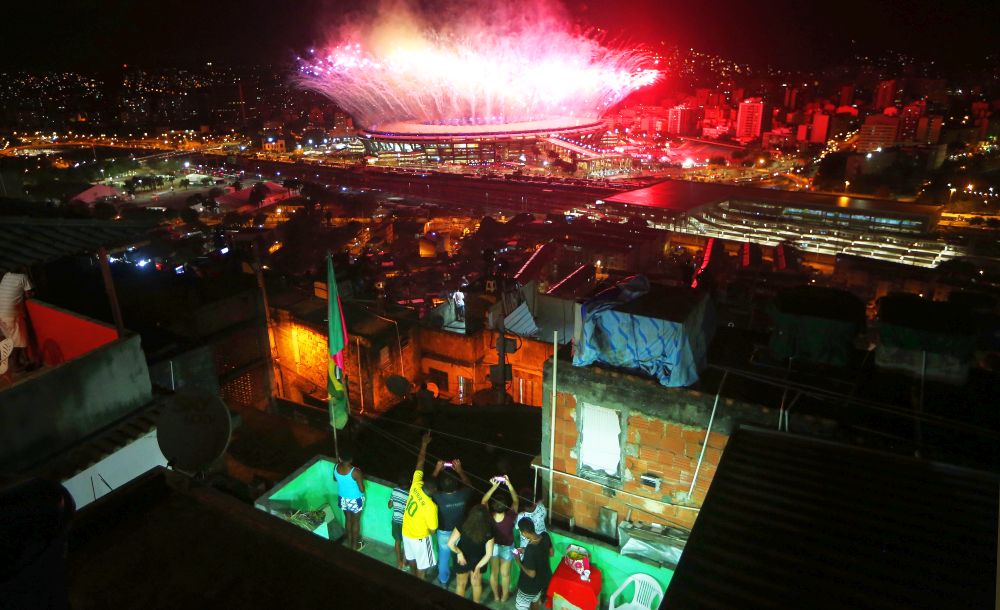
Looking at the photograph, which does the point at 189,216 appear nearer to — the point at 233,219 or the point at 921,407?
the point at 233,219

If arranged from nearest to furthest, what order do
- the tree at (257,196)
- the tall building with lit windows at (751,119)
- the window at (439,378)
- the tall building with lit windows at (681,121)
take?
1. the window at (439,378)
2. the tree at (257,196)
3. the tall building with lit windows at (751,119)
4. the tall building with lit windows at (681,121)

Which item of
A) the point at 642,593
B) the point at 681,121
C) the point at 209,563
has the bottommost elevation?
the point at 642,593

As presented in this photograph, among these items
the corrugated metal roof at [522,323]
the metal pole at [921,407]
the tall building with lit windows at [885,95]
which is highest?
the tall building with lit windows at [885,95]

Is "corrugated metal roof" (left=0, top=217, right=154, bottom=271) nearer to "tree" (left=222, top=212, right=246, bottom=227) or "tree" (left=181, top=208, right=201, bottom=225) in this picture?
"tree" (left=222, top=212, right=246, bottom=227)

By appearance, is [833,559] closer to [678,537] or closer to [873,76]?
[678,537]

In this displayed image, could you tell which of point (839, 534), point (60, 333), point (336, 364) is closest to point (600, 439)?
point (839, 534)

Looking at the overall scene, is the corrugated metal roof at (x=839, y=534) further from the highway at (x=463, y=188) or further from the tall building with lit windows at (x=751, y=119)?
the tall building with lit windows at (x=751, y=119)

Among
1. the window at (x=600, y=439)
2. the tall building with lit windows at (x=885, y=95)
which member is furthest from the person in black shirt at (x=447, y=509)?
the tall building with lit windows at (x=885, y=95)
